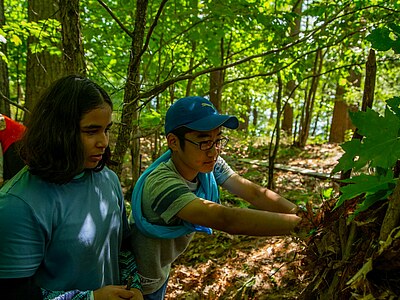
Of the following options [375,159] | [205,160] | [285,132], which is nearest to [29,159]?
[205,160]

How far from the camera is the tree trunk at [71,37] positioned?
259 centimetres

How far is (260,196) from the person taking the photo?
206 cm

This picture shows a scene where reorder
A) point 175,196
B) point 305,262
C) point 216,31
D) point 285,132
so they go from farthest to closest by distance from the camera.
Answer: point 285,132
point 216,31
point 175,196
point 305,262

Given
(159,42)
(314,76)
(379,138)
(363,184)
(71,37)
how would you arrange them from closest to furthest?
(379,138) < (363,184) < (71,37) < (314,76) < (159,42)

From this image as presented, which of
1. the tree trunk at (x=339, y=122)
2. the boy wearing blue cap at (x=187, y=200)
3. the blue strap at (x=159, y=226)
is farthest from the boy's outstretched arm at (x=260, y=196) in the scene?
the tree trunk at (x=339, y=122)

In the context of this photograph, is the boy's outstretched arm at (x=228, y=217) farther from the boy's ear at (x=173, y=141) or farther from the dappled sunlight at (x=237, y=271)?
the dappled sunlight at (x=237, y=271)

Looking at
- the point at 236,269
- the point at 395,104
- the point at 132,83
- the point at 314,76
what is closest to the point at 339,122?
the point at 314,76

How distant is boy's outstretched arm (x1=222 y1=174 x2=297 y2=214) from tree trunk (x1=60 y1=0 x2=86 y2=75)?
155cm

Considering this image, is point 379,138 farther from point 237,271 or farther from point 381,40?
point 237,271

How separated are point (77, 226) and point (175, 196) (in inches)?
17.5

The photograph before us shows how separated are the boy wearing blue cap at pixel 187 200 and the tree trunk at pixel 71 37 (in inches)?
47.9

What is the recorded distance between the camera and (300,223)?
1322 millimetres

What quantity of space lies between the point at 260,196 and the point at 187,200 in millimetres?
673

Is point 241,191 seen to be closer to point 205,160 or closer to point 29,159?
point 205,160
